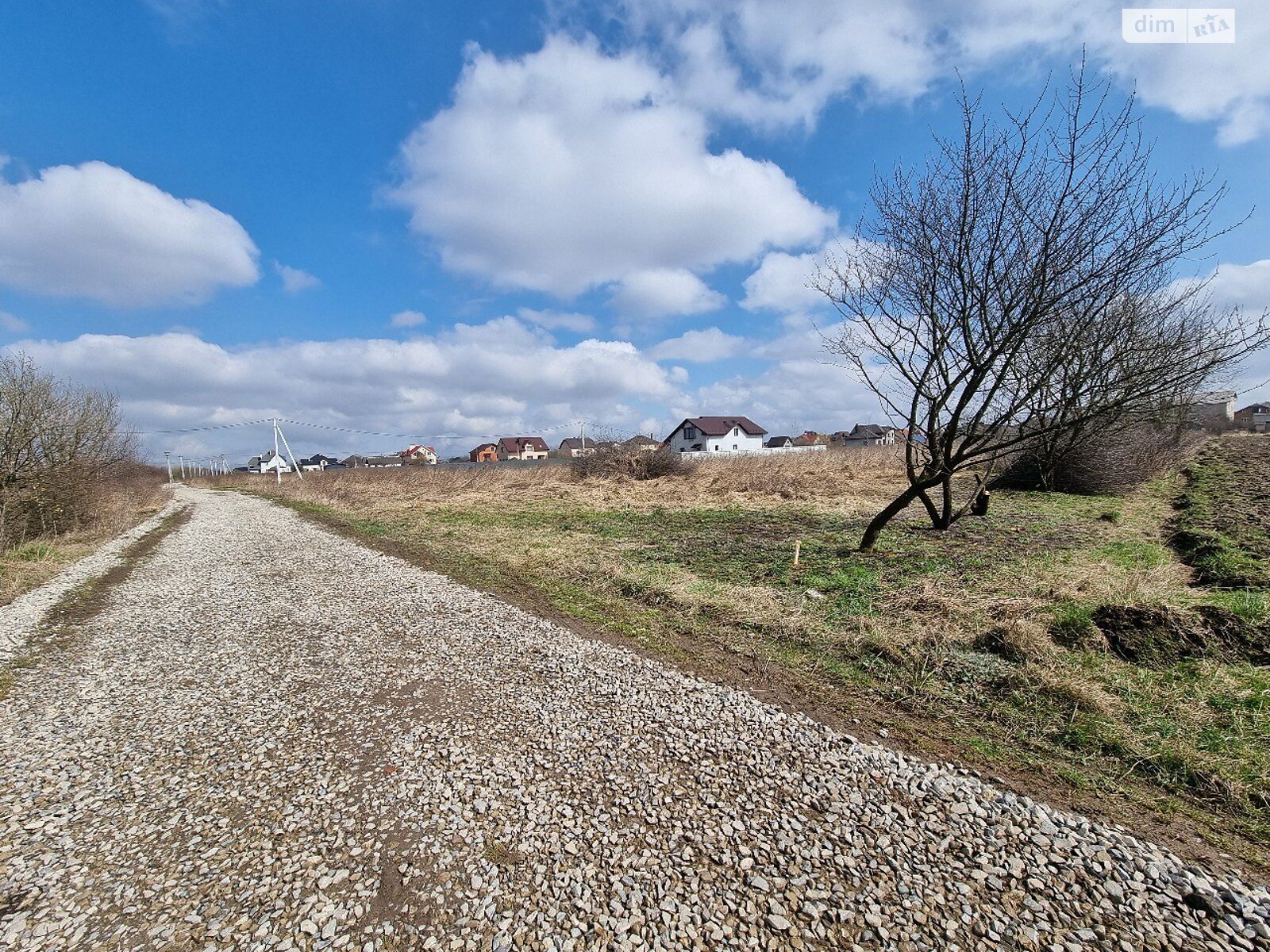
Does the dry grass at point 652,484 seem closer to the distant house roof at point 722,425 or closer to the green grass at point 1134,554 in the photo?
the green grass at point 1134,554

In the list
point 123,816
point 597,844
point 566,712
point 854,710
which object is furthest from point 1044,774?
point 123,816

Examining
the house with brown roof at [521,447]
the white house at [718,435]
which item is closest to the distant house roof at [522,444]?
the house with brown roof at [521,447]

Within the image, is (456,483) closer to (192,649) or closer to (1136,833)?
(192,649)

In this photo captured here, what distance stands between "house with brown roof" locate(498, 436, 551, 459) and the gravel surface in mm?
78898

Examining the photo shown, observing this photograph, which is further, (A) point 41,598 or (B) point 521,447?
(B) point 521,447

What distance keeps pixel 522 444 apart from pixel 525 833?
94.6m

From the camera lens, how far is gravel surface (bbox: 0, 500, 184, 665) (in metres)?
6.91

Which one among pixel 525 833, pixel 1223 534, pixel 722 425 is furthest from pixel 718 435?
pixel 525 833

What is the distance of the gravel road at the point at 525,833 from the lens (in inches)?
94.3

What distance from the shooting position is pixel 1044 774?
3420 mm

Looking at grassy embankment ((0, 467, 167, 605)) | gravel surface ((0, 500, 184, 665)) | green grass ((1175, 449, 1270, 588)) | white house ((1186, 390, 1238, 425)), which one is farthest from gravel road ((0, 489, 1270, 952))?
white house ((1186, 390, 1238, 425))

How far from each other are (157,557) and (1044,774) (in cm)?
1792

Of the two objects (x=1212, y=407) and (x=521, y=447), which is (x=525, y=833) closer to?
(x=1212, y=407)

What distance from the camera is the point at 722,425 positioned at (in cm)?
7206
